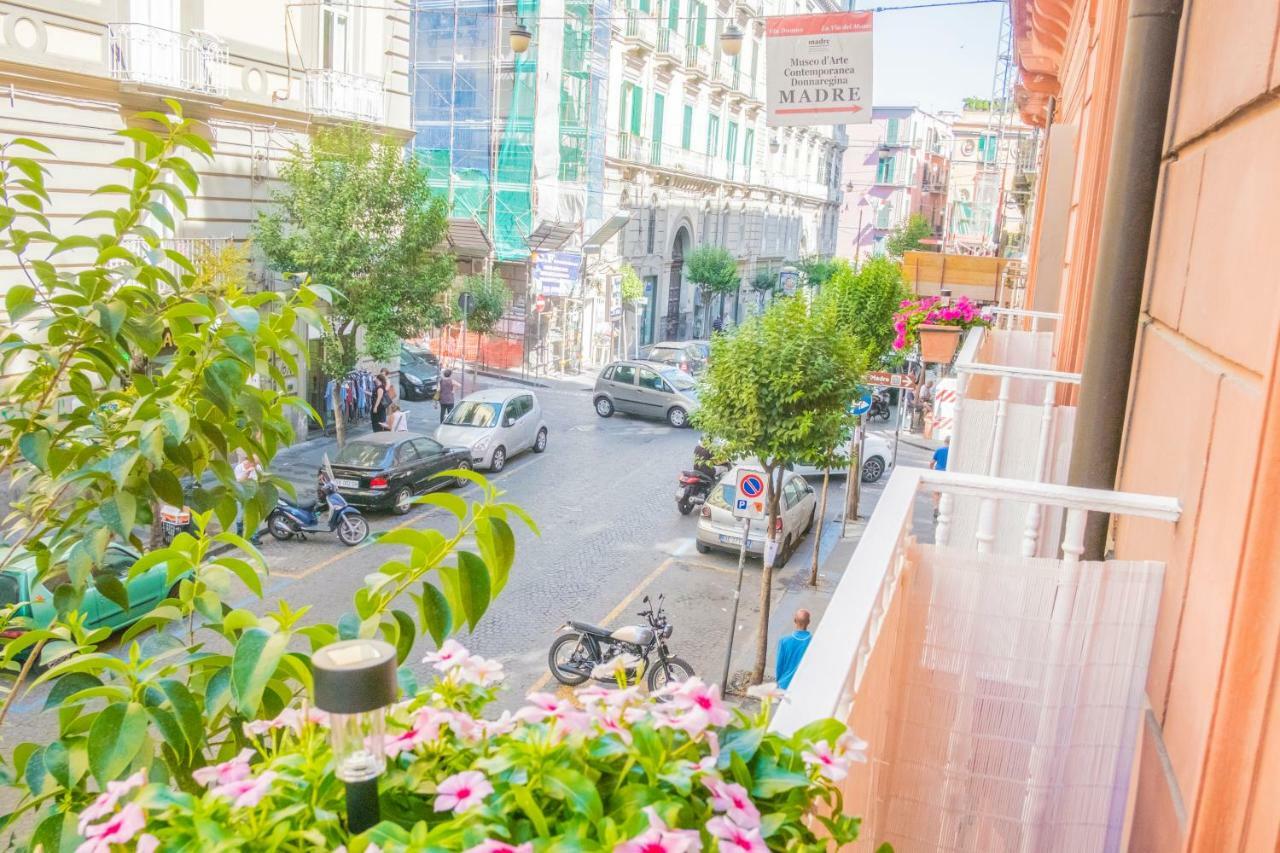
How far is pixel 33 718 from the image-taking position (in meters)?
9.21

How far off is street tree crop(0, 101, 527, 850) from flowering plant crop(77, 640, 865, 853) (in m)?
0.04

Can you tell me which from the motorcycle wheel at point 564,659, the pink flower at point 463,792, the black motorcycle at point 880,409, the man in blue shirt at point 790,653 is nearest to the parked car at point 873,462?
A: the black motorcycle at point 880,409

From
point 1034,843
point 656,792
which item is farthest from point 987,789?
point 656,792

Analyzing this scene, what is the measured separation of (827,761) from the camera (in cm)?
154

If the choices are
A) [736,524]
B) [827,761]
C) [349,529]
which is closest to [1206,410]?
[827,761]

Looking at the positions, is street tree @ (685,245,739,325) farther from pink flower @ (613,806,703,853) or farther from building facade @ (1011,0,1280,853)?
pink flower @ (613,806,703,853)

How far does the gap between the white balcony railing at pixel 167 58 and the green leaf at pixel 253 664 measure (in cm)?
1566

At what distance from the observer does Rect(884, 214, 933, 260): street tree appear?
53531 millimetres

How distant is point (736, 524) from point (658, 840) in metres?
14.1

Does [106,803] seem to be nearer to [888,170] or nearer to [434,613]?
[434,613]

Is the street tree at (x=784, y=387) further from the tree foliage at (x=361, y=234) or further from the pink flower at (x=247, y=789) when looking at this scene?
the pink flower at (x=247, y=789)

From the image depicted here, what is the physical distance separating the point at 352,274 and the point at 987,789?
56.0 feet

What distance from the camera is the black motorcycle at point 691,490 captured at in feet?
57.9

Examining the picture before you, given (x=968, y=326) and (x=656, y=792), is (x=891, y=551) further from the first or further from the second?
(x=968, y=326)
